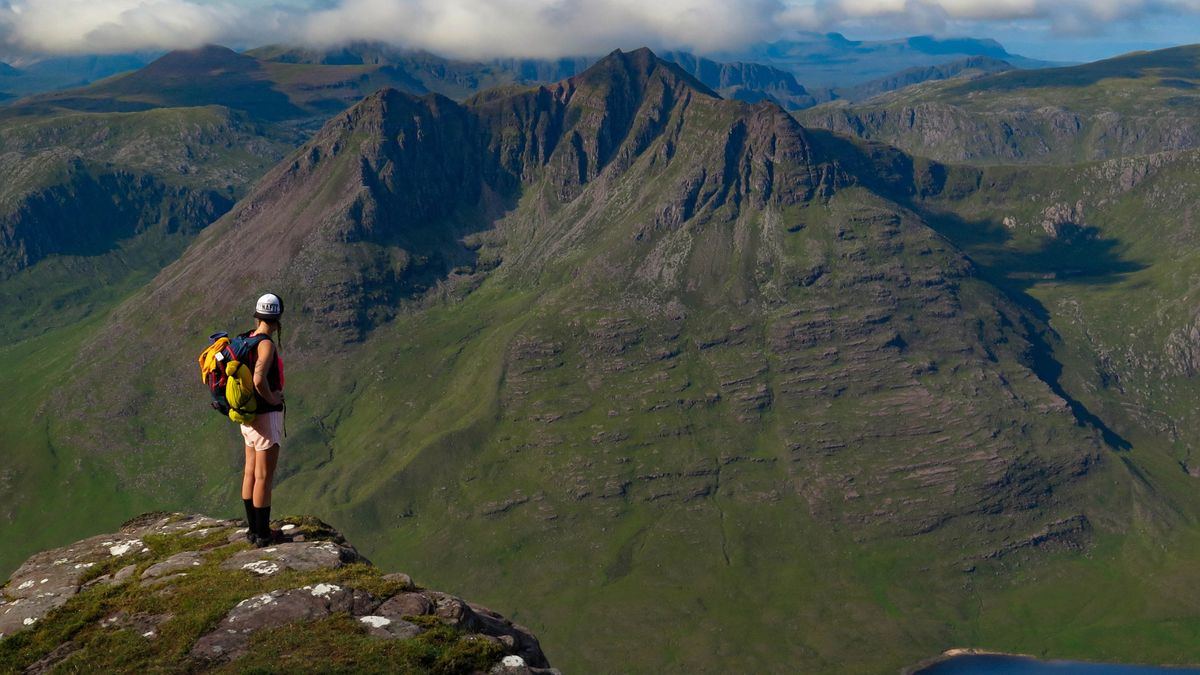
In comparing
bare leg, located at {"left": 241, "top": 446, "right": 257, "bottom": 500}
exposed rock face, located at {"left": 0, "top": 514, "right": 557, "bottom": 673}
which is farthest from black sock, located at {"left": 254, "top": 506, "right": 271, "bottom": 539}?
bare leg, located at {"left": 241, "top": 446, "right": 257, "bottom": 500}

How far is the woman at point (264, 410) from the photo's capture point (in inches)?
1432

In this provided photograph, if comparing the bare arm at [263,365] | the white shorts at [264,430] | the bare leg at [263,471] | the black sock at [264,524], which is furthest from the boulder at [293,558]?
the bare arm at [263,365]

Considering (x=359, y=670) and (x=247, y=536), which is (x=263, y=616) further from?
(x=247, y=536)

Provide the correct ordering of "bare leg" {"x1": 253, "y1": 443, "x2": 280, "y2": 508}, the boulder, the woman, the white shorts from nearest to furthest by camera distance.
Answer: the woman, the white shorts, "bare leg" {"x1": 253, "y1": 443, "x2": 280, "y2": 508}, the boulder

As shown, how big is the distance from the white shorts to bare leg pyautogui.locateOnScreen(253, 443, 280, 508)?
30 centimetres

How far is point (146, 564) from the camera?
4353cm

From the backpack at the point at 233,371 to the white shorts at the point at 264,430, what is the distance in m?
0.73

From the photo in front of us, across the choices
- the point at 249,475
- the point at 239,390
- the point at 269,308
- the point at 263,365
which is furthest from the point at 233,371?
the point at 249,475

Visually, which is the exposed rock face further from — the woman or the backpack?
the backpack

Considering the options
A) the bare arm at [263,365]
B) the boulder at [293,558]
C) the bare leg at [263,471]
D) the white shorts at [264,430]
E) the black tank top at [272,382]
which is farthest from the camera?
the boulder at [293,558]

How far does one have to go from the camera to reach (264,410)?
37.9 metres

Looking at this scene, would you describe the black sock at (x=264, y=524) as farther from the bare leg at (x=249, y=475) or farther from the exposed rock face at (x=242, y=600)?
the bare leg at (x=249, y=475)

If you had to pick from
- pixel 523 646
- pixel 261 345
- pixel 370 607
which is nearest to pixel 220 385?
pixel 261 345

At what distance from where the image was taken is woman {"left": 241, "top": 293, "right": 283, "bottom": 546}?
119 feet
